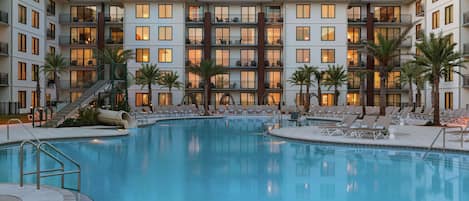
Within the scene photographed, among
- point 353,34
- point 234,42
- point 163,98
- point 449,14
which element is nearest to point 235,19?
point 234,42

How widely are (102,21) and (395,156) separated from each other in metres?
39.8

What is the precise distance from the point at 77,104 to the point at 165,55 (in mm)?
22814

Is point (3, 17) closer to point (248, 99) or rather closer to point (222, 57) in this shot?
point (222, 57)

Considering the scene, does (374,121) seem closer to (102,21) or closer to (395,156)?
(395,156)

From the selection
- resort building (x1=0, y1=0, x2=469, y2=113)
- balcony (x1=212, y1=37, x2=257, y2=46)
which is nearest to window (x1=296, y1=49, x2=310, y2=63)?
resort building (x1=0, y1=0, x2=469, y2=113)

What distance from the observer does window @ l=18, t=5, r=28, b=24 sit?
126 feet

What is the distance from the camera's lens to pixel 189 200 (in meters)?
9.05

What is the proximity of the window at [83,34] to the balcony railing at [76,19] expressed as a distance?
92 centimetres

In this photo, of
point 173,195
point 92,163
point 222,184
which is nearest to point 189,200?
point 173,195

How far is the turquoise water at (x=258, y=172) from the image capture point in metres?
9.63

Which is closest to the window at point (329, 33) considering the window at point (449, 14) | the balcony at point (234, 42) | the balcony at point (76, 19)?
the balcony at point (234, 42)

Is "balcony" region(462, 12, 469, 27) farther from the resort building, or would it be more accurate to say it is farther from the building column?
the building column

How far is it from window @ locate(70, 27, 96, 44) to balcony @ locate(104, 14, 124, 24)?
2.08 meters

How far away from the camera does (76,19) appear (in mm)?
Result: 50250
